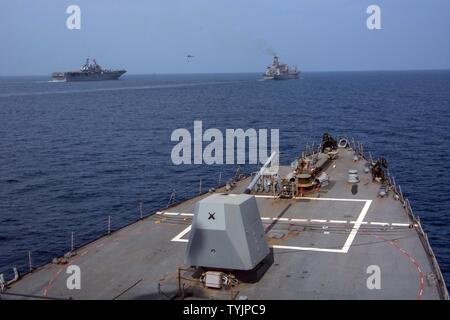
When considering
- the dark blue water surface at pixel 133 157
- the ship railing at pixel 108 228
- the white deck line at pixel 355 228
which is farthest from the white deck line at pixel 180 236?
the dark blue water surface at pixel 133 157

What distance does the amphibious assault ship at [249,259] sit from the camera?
62.6 ft

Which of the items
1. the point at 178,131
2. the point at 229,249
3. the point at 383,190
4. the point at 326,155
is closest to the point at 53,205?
the point at 326,155

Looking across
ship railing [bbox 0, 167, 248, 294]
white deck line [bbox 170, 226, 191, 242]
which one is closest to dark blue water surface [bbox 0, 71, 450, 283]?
ship railing [bbox 0, 167, 248, 294]

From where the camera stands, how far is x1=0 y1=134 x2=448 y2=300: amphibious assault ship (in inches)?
751

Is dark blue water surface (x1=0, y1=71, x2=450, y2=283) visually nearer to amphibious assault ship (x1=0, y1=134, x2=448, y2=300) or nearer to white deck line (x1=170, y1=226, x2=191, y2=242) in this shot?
amphibious assault ship (x1=0, y1=134, x2=448, y2=300)

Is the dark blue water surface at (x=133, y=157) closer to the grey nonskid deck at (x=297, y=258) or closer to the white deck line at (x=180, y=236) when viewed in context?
the grey nonskid deck at (x=297, y=258)

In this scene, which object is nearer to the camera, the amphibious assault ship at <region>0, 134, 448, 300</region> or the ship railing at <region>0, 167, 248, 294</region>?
the amphibious assault ship at <region>0, 134, 448, 300</region>

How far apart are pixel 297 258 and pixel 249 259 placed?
444 cm

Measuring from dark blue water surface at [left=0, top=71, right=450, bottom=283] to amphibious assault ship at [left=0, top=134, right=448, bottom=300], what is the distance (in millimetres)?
10899

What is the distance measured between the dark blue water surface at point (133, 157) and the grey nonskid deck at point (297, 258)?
31.0 ft

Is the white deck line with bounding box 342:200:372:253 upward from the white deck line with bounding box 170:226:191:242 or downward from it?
upward

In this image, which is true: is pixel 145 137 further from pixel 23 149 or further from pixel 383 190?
pixel 383 190

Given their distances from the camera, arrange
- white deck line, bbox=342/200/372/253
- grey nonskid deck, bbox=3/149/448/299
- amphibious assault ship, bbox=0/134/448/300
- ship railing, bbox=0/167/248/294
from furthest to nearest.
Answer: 1. white deck line, bbox=342/200/372/253
2. ship railing, bbox=0/167/248/294
3. grey nonskid deck, bbox=3/149/448/299
4. amphibious assault ship, bbox=0/134/448/300
